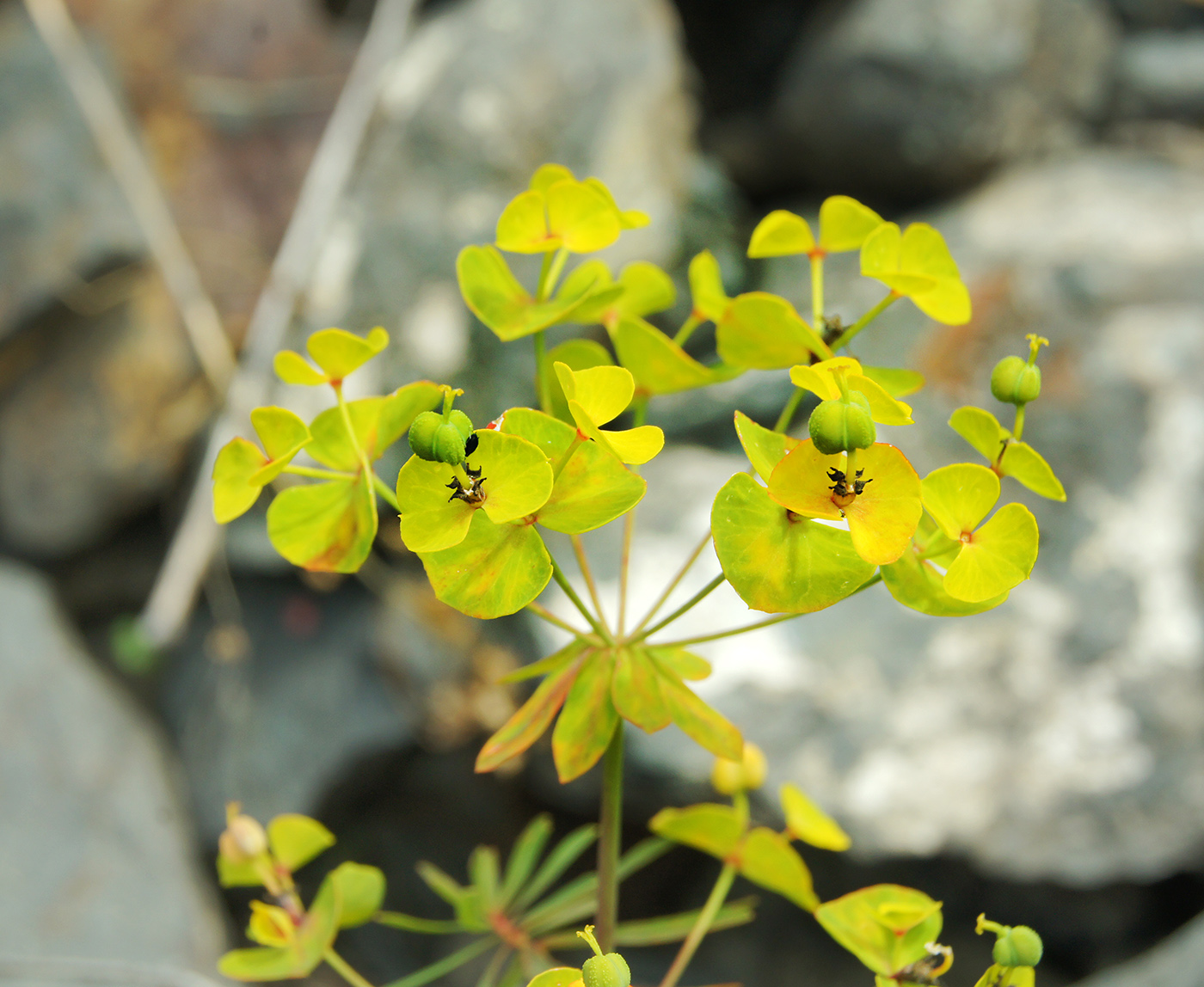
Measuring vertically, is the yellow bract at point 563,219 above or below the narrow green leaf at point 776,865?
above

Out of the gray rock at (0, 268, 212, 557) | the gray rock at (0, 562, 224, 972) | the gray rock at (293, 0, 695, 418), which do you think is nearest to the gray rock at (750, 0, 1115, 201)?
the gray rock at (293, 0, 695, 418)

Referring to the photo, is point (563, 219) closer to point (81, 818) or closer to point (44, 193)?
point (81, 818)

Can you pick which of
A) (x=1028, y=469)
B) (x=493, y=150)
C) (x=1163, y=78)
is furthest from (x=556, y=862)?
(x=1163, y=78)

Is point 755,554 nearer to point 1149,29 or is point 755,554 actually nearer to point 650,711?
point 650,711

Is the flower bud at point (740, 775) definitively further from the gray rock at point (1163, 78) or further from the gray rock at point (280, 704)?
the gray rock at point (1163, 78)

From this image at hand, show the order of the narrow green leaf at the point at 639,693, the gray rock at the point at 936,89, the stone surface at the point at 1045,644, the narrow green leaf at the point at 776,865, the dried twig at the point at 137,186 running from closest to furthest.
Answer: the narrow green leaf at the point at 639,693
the narrow green leaf at the point at 776,865
the stone surface at the point at 1045,644
the gray rock at the point at 936,89
the dried twig at the point at 137,186

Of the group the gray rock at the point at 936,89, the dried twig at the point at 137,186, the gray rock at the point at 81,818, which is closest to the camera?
the gray rock at the point at 81,818

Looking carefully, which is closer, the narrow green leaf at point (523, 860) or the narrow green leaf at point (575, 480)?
the narrow green leaf at point (575, 480)

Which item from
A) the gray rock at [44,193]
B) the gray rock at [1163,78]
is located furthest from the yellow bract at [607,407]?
the gray rock at [1163,78]

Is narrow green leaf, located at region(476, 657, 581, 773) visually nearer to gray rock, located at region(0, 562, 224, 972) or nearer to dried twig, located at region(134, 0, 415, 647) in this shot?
gray rock, located at region(0, 562, 224, 972)
